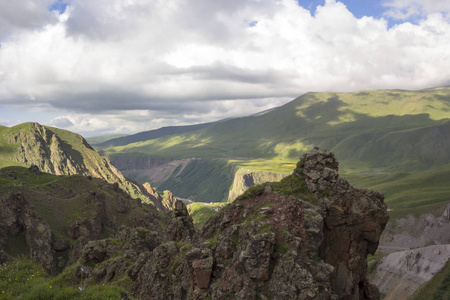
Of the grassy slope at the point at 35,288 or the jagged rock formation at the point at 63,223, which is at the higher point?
the grassy slope at the point at 35,288

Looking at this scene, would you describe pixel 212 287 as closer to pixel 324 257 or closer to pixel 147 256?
pixel 324 257

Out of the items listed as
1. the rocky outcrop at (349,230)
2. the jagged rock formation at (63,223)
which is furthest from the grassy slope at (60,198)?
the rocky outcrop at (349,230)

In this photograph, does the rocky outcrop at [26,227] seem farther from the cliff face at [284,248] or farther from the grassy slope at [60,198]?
the cliff face at [284,248]

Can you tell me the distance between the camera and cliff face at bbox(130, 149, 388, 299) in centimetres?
2938

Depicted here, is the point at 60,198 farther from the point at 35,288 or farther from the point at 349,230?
the point at 35,288

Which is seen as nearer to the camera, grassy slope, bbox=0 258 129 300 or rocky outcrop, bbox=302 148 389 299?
grassy slope, bbox=0 258 129 300

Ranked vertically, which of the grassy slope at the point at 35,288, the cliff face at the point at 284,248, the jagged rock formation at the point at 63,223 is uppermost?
the grassy slope at the point at 35,288

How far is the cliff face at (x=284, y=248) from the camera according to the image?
29375 mm

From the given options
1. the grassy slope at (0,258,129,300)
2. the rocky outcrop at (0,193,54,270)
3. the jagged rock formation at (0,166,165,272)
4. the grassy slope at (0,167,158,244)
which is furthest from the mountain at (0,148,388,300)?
the grassy slope at (0,167,158,244)

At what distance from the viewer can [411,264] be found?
10931cm

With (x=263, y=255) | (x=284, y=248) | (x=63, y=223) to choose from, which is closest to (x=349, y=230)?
(x=284, y=248)

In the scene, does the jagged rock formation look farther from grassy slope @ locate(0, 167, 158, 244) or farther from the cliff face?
the cliff face

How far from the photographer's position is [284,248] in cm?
3061

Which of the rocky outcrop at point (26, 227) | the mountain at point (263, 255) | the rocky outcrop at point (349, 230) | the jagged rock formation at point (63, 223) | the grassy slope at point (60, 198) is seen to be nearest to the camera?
the mountain at point (263, 255)
